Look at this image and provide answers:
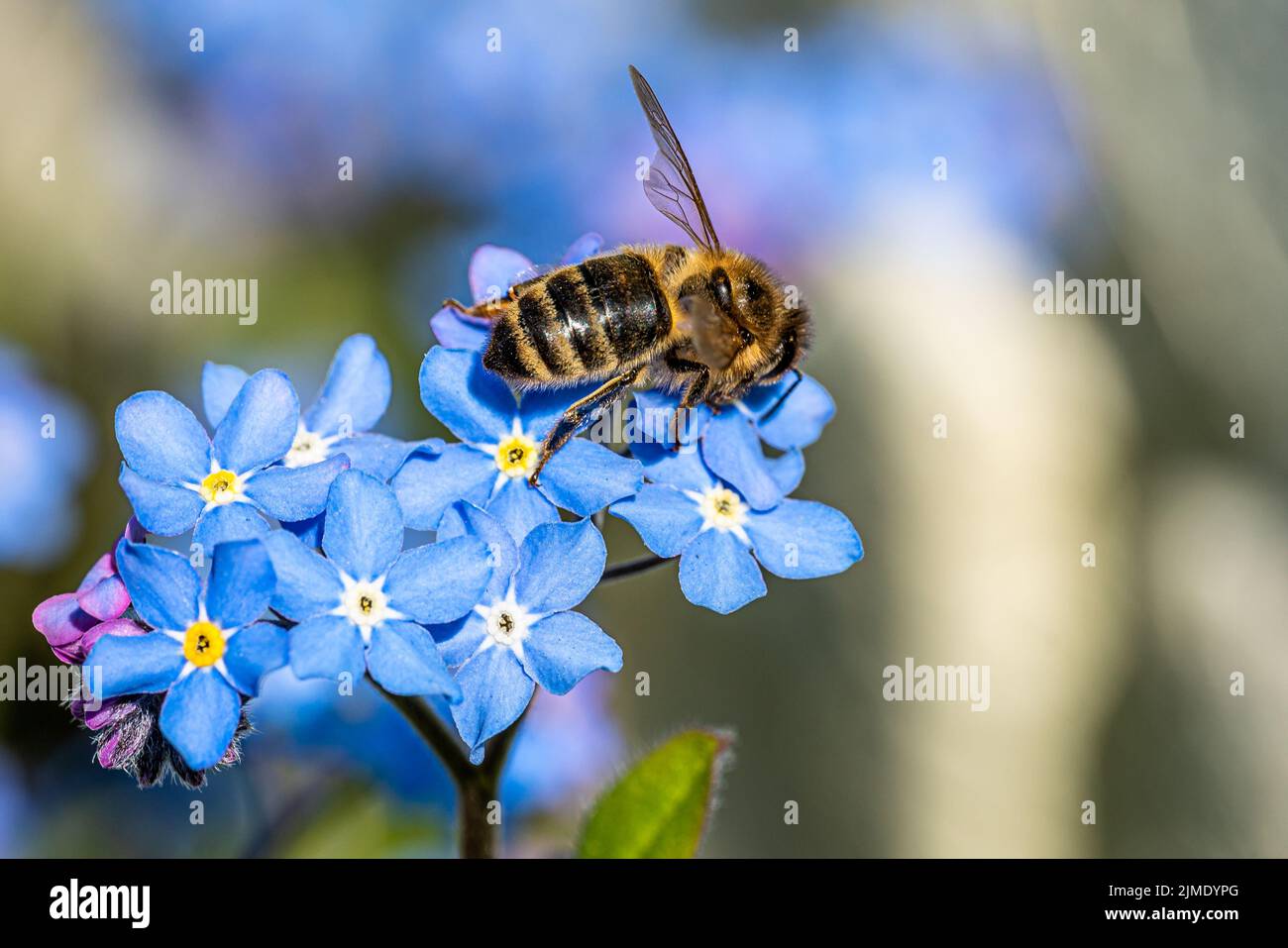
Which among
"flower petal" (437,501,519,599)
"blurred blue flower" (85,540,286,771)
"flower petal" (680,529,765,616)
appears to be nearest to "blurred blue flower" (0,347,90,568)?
"blurred blue flower" (85,540,286,771)

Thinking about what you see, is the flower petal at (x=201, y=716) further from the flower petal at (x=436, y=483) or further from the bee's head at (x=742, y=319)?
the bee's head at (x=742, y=319)

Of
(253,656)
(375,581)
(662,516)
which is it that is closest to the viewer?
(253,656)

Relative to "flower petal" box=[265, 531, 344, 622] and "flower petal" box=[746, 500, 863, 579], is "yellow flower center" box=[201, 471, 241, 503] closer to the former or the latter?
"flower petal" box=[265, 531, 344, 622]

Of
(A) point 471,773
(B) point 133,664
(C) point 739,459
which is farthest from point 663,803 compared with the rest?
(B) point 133,664

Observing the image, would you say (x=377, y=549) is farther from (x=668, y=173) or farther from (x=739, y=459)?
(x=668, y=173)
